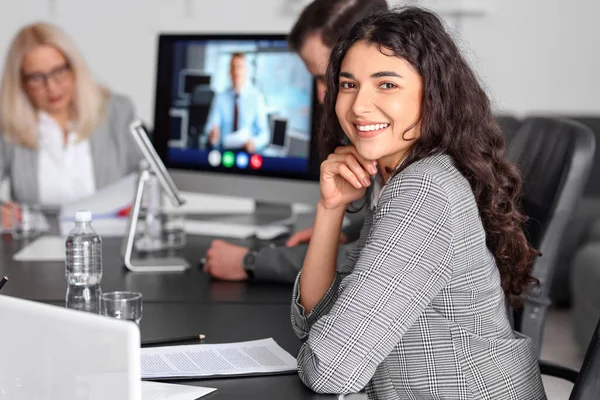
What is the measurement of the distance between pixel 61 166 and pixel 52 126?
0.15 m

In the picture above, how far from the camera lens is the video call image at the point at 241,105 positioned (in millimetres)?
2258

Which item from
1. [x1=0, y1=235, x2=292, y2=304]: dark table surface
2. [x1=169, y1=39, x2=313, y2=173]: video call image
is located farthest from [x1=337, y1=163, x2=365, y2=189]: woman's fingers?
[x1=169, y1=39, x2=313, y2=173]: video call image

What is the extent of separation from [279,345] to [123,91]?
3.46m

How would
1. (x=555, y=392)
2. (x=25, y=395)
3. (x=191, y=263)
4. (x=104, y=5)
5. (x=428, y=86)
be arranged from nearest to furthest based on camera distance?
(x=25, y=395)
(x=428, y=86)
(x=191, y=263)
(x=555, y=392)
(x=104, y=5)

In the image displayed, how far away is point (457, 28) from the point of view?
4641 millimetres

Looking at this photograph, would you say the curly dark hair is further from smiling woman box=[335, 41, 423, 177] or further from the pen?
the pen

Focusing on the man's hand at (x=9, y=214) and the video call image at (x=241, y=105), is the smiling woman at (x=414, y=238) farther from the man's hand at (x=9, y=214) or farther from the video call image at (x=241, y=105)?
the man's hand at (x=9, y=214)

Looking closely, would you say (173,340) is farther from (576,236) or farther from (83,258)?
(576,236)

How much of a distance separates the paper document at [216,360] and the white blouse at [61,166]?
5.79ft

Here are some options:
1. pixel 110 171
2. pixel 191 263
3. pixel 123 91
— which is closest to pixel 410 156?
pixel 191 263

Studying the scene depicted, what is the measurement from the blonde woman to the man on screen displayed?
2.90 feet

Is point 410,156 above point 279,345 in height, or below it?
above

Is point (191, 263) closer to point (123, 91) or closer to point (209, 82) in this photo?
point (209, 82)

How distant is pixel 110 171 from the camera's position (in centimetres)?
312
